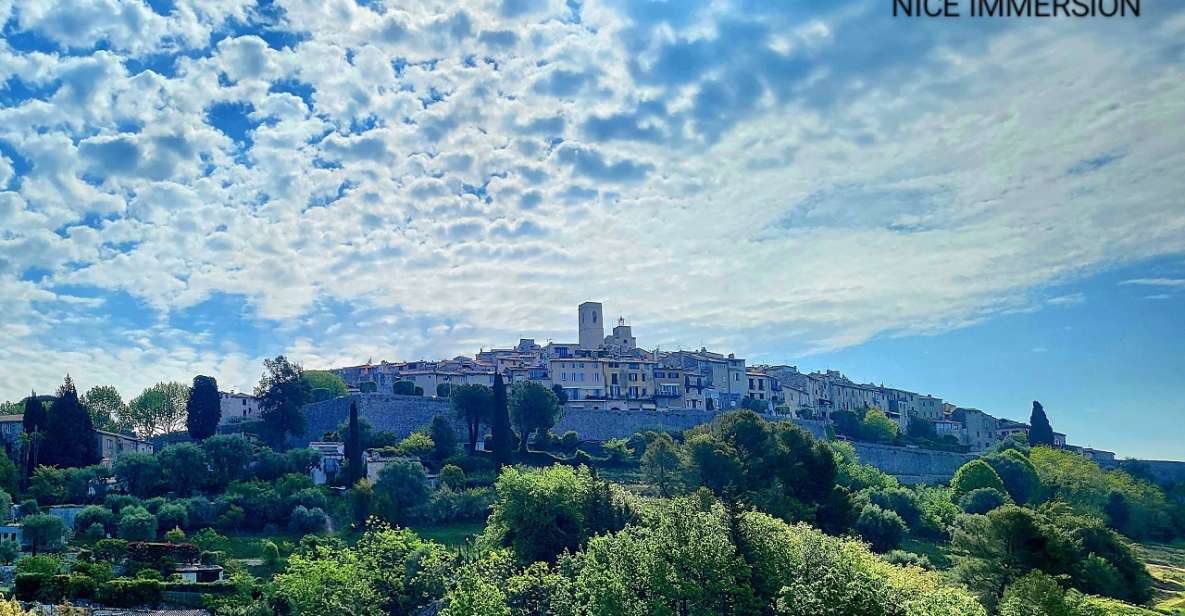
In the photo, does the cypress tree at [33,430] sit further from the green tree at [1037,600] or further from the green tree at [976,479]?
the green tree at [976,479]

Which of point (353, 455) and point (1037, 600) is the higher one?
point (353, 455)

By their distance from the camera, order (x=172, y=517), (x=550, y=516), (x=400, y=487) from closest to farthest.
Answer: (x=550, y=516)
(x=172, y=517)
(x=400, y=487)

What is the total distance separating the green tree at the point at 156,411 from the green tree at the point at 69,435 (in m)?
24.5

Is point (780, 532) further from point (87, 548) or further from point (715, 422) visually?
point (87, 548)

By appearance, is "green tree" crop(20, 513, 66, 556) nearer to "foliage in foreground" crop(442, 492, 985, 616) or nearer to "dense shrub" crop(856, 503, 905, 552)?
"foliage in foreground" crop(442, 492, 985, 616)

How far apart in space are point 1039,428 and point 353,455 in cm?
7687

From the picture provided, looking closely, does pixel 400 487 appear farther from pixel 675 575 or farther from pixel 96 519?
pixel 675 575

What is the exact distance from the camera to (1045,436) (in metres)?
115

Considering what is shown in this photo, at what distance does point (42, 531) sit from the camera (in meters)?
52.1

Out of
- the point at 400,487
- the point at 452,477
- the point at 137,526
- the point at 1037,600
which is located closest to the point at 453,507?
the point at 400,487

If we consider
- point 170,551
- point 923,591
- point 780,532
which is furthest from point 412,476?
point 923,591

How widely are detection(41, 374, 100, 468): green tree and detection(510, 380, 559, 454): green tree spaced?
28023mm

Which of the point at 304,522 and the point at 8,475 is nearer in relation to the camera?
the point at 304,522

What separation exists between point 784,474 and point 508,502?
1781cm
